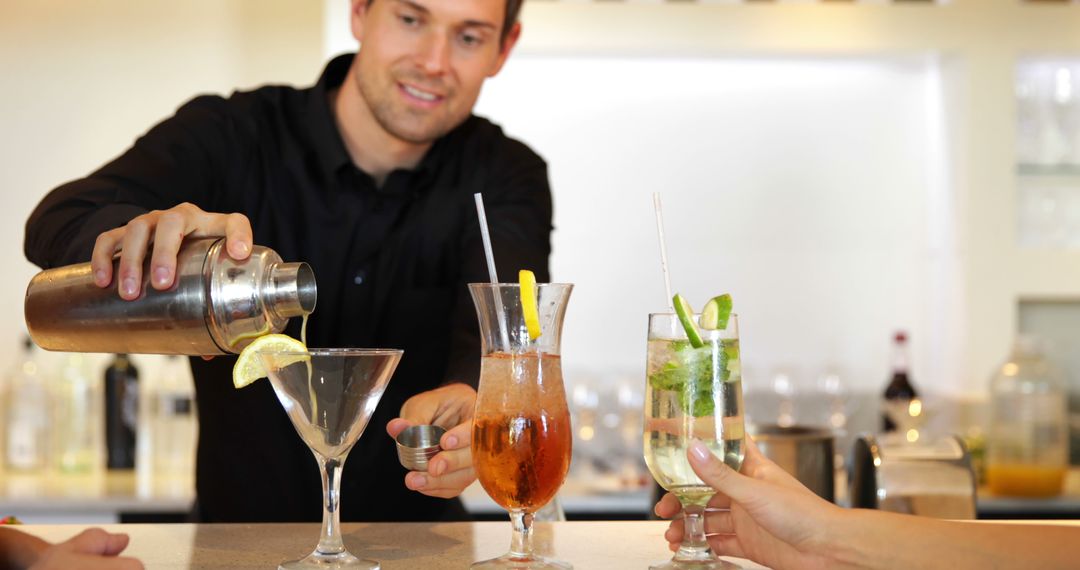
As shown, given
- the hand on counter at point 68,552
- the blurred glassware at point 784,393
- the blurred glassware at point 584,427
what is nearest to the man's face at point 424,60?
the hand on counter at point 68,552

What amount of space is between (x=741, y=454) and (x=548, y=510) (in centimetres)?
50

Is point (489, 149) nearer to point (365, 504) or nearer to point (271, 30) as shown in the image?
point (365, 504)

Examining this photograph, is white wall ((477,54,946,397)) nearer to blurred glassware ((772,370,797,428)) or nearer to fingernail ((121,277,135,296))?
blurred glassware ((772,370,797,428))

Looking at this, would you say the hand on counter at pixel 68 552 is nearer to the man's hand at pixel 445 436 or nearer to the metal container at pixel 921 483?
the man's hand at pixel 445 436

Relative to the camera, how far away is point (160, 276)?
1.33 meters

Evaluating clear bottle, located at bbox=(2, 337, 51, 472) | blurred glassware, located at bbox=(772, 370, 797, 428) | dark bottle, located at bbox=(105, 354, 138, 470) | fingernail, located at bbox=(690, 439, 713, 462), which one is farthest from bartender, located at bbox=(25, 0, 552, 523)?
blurred glassware, located at bbox=(772, 370, 797, 428)

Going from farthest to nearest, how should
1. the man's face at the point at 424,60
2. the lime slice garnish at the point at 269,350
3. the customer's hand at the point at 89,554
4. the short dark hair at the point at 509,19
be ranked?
the short dark hair at the point at 509,19 → the man's face at the point at 424,60 → the lime slice garnish at the point at 269,350 → the customer's hand at the point at 89,554

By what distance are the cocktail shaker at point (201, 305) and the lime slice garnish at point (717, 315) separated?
0.43m

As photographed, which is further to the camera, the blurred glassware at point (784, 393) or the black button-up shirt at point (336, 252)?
the blurred glassware at point (784, 393)

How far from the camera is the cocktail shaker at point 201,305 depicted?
132 centimetres

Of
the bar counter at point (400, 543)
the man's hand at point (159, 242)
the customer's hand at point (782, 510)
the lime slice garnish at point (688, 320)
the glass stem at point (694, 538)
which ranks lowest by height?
the bar counter at point (400, 543)

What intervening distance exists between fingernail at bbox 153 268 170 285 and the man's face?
0.88 meters

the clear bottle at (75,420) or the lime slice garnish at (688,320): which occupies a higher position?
the lime slice garnish at (688,320)

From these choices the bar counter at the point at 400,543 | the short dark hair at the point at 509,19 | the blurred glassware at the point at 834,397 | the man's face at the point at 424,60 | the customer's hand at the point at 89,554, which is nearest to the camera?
the customer's hand at the point at 89,554
